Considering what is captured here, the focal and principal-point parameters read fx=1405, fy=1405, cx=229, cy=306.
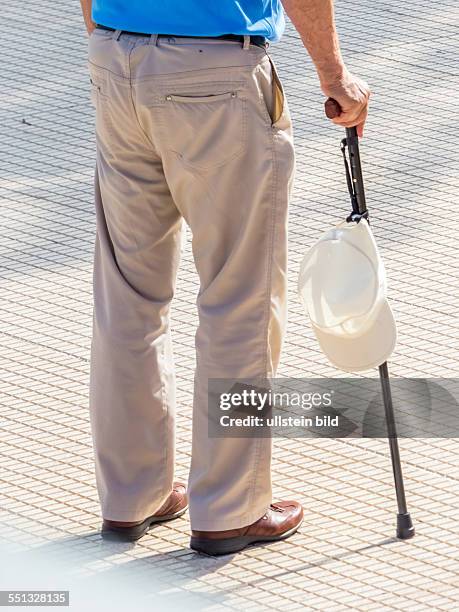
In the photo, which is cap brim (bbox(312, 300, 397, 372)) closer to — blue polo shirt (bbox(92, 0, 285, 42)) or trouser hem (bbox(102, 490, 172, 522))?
trouser hem (bbox(102, 490, 172, 522))

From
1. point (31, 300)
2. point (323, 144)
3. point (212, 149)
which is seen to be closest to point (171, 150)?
point (212, 149)

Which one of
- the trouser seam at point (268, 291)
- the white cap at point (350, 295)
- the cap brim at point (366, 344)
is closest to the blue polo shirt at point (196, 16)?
the trouser seam at point (268, 291)

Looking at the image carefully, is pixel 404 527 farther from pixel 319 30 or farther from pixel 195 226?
pixel 319 30

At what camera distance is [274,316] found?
3221 mm

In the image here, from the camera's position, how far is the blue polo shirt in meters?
2.96

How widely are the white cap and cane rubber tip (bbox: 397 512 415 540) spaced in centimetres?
38

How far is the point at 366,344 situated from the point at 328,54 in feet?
2.20

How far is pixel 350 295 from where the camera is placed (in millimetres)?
3154

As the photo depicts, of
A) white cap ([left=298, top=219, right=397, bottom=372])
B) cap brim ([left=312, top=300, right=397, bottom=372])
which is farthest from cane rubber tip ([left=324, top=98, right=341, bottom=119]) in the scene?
cap brim ([left=312, top=300, right=397, bottom=372])

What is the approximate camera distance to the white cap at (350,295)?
3.16 meters

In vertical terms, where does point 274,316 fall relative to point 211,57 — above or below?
below

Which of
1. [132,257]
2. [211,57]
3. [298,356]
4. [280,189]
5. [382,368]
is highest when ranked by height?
[211,57]

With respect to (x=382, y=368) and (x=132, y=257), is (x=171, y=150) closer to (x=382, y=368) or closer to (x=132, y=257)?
(x=132, y=257)

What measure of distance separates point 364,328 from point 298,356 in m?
1.03
